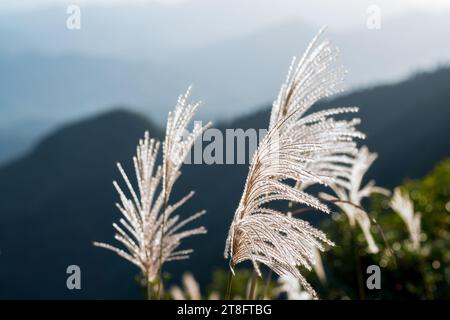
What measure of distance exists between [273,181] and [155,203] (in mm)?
722

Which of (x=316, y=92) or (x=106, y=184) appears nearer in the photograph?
(x=316, y=92)

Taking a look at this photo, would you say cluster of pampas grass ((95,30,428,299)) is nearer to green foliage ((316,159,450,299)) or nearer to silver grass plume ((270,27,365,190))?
silver grass plume ((270,27,365,190))

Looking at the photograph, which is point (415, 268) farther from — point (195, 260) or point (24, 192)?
point (24, 192)

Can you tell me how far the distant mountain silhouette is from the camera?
59.2 meters

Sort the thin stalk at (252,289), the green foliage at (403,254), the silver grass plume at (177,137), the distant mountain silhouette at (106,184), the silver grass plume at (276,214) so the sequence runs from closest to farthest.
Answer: the silver grass plume at (276,214) < the silver grass plume at (177,137) < the thin stalk at (252,289) < the green foliage at (403,254) < the distant mountain silhouette at (106,184)

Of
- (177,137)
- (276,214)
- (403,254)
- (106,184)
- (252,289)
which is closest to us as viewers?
(276,214)

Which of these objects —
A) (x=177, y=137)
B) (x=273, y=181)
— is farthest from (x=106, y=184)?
(x=273, y=181)

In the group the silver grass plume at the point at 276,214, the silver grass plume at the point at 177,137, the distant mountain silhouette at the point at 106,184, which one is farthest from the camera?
the distant mountain silhouette at the point at 106,184

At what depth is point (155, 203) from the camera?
251cm

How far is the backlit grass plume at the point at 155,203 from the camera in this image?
229cm

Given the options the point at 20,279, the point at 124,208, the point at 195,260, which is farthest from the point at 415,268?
the point at 20,279

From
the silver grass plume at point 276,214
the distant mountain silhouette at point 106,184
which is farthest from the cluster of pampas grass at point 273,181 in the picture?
the distant mountain silhouette at point 106,184

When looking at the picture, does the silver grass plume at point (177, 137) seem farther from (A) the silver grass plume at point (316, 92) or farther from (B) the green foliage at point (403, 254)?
(B) the green foliage at point (403, 254)

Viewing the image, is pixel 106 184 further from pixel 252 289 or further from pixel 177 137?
pixel 177 137
